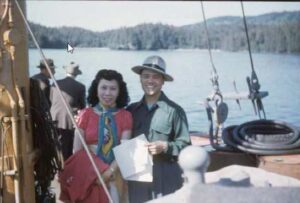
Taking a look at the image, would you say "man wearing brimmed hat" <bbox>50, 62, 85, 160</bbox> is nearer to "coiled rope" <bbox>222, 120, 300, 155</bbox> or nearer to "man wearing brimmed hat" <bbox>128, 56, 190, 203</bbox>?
"coiled rope" <bbox>222, 120, 300, 155</bbox>

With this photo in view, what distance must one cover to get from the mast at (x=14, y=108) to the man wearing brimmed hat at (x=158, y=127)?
75cm

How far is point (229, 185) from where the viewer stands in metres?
2.14

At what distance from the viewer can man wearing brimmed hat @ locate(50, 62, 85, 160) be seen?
636 centimetres

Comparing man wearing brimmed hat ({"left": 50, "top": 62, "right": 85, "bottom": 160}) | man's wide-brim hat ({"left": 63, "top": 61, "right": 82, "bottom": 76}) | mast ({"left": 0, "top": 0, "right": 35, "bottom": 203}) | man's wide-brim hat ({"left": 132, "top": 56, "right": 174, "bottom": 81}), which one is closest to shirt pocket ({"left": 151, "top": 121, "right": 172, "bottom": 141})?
man's wide-brim hat ({"left": 132, "top": 56, "right": 174, "bottom": 81})

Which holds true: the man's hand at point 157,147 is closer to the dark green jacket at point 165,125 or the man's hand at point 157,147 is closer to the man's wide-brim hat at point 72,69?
the dark green jacket at point 165,125

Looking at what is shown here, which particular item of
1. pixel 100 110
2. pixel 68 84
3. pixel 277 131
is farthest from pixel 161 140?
pixel 68 84

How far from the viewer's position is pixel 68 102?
6422mm

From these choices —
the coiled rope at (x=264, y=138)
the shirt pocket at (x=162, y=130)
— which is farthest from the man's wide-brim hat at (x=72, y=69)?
the shirt pocket at (x=162, y=130)

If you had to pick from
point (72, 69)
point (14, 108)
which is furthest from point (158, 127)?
point (72, 69)

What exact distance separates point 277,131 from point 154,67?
1636mm

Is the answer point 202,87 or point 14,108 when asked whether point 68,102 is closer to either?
point 14,108

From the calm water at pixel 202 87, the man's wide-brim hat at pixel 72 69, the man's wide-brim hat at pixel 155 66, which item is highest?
the man's wide-brim hat at pixel 72 69

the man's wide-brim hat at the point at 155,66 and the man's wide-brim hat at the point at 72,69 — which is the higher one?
the man's wide-brim hat at the point at 72,69

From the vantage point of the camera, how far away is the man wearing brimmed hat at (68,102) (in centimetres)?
636
